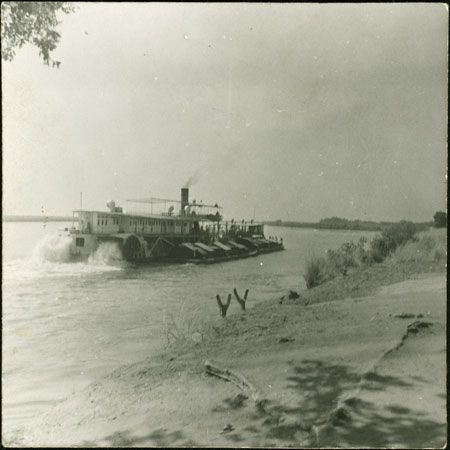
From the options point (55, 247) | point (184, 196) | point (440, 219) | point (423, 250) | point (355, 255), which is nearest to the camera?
point (440, 219)

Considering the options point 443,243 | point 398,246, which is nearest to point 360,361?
point 443,243

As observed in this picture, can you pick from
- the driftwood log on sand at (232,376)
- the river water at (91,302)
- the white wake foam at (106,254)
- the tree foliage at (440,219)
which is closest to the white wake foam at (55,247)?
the river water at (91,302)

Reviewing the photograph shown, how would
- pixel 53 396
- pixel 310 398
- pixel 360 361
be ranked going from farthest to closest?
pixel 53 396
pixel 360 361
pixel 310 398

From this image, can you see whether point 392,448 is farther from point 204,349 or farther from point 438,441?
point 204,349

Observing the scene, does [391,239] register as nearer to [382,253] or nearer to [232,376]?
[382,253]

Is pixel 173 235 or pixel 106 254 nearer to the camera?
pixel 106 254

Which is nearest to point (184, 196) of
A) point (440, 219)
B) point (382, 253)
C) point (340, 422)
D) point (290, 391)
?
point (290, 391)

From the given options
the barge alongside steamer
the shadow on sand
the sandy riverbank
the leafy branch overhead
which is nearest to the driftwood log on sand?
the sandy riverbank

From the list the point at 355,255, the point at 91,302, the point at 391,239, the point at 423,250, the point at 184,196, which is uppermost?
the point at 184,196

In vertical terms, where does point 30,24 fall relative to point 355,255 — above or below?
above
